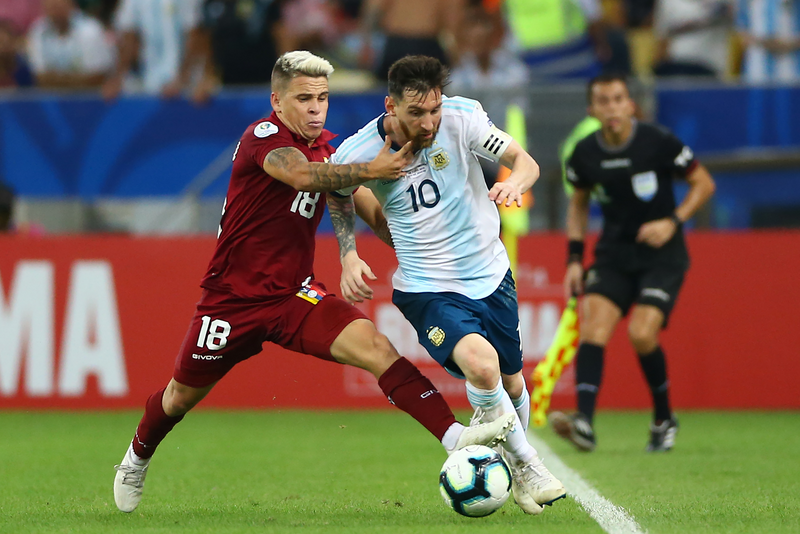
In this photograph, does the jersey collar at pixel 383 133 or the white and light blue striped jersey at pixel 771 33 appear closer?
the jersey collar at pixel 383 133

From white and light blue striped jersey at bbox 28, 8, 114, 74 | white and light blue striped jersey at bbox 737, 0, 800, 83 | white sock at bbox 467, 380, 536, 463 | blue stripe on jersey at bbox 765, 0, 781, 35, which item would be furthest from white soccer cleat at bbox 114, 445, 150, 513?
blue stripe on jersey at bbox 765, 0, 781, 35

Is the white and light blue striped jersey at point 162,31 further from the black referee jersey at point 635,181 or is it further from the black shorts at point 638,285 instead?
the black shorts at point 638,285

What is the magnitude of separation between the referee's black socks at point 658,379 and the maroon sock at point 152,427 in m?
3.75

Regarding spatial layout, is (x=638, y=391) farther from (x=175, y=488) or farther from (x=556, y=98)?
(x=175, y=488)

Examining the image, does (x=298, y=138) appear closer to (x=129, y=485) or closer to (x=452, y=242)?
(x=452, y=242)

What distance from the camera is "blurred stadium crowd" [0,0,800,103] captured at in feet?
43.3

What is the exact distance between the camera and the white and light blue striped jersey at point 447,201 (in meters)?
5.51

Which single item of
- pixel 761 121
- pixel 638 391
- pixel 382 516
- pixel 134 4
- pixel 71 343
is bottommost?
pixel 638 391

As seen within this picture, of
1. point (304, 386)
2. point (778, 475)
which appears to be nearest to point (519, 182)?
point (778, 475)

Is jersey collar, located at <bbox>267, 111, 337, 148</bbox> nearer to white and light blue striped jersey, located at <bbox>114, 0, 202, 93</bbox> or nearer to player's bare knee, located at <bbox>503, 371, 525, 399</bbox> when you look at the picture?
player's bare knee, located at <bbox>503, 371, 525, 399</bbox>

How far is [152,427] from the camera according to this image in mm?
5828

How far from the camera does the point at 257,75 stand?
1334cm

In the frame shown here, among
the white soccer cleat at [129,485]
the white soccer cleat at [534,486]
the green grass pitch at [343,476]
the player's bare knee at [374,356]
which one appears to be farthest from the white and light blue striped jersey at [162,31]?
the white soccer cleat at [534,486]

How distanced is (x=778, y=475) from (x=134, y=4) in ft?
30.5
